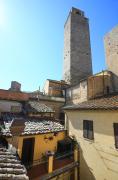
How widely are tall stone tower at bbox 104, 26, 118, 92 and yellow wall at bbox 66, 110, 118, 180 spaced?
33.3ft

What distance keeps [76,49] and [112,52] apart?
11497mm

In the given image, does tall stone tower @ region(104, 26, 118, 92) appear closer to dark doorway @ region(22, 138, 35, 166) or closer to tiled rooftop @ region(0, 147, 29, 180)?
dark doorway @ region(22, 138, 35, 166)

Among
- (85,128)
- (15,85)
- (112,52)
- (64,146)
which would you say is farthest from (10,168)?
(15,85)

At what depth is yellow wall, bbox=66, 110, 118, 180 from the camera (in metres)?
9.52

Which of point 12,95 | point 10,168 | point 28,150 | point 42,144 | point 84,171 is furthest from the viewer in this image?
point 12,95

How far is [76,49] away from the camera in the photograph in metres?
30.5

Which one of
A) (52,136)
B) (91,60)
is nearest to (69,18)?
(91,60)

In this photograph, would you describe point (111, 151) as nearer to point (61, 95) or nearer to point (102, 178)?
point (102, 178)

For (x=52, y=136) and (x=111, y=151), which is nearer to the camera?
(x=111, y=151)

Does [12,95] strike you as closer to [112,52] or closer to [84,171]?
[84,171]

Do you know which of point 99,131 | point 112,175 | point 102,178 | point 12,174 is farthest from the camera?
point 99,131

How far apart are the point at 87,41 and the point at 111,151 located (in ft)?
91.3

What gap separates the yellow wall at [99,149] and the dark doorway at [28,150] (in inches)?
168

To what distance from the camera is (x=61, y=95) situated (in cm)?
2734
